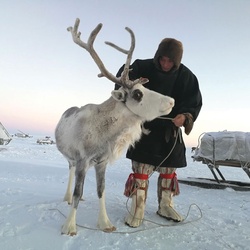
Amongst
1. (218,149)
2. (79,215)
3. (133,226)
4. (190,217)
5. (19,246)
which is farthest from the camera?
(218,149)

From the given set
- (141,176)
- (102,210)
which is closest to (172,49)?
(141,176)

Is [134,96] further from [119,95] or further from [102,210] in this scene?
[102,210]

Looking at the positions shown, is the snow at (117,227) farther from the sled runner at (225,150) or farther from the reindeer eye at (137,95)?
the sled runner at (225,150)

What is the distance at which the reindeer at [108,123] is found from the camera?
121 inches

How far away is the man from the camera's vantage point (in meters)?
3.55

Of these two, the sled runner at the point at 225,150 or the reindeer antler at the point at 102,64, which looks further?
the sled runner at the point at 225,150

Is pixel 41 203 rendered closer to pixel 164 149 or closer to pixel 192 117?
pixel 164 149

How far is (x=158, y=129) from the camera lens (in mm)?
3744

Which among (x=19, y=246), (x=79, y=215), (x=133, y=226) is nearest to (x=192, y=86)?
(x=133, y=226)

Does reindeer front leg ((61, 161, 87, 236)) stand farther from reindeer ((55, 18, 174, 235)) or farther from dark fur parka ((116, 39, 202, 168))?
dark fur parka ((116, 39, 202, 168))

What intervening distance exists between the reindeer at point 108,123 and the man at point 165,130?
1.45 feet

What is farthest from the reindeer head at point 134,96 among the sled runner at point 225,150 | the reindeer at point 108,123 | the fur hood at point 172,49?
the sled runner at point 225,150

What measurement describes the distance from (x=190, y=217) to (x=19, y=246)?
2174mm

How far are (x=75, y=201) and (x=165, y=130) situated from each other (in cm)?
147
